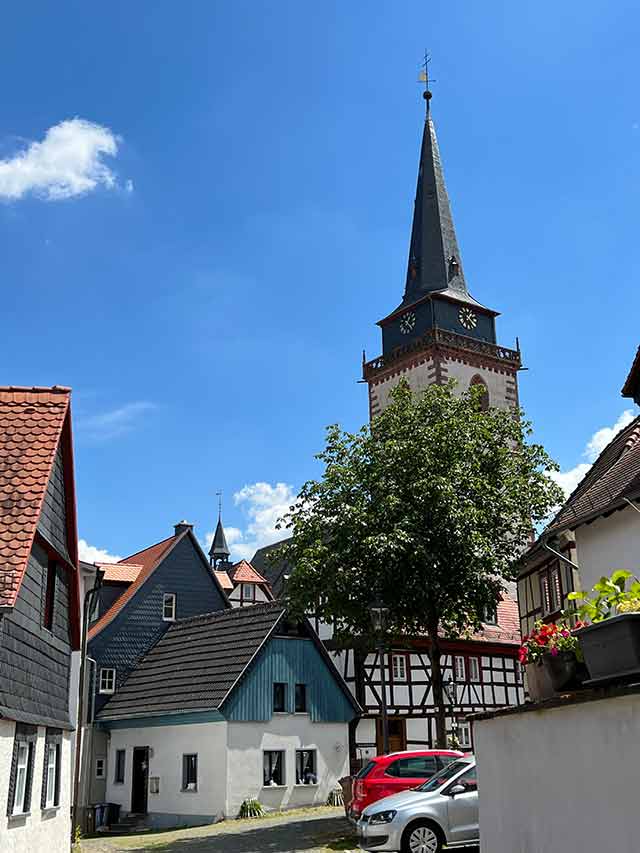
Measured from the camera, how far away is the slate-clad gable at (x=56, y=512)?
1603 cm

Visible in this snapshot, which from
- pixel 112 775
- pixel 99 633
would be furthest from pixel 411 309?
pixel 112 775

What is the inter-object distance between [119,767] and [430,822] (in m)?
21.1

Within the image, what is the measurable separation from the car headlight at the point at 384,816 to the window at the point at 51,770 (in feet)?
18.2

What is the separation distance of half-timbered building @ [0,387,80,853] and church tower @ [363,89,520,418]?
138 feet

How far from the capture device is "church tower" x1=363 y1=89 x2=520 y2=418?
197ft

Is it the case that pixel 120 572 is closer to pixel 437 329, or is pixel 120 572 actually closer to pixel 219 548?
pixel 437 329

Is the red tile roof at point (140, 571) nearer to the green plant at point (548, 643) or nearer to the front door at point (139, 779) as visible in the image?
the front door at point (139, 779)

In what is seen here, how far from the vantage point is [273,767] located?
98.1 feet

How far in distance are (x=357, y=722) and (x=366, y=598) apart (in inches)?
381

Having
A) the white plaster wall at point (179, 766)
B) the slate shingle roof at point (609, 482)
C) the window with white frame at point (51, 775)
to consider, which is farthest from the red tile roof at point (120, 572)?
the window with white frame at point (51, 775)

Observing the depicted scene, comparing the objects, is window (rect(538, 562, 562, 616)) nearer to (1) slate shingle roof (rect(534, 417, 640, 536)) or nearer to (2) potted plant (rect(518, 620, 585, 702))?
(1) slate shingle roof (rect(534, 417, 640, 536))

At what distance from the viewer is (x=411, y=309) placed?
2448 inches

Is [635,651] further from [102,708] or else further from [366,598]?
[102,708]

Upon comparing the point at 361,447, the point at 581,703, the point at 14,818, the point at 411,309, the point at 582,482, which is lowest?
the point at 14,818
